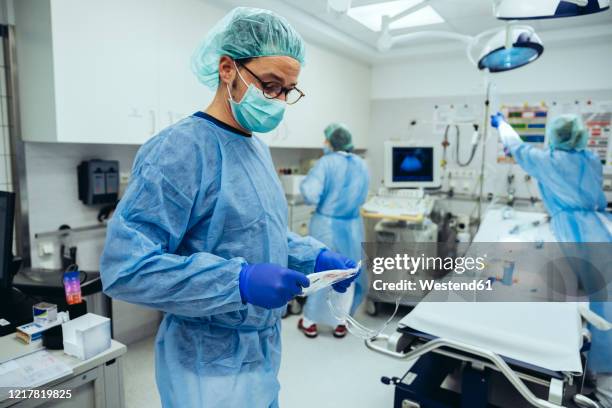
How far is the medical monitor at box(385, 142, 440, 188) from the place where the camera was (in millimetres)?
3449

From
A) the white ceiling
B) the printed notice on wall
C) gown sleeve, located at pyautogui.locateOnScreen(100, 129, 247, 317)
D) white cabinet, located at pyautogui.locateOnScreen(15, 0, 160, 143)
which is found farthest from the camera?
the printed notice on wall

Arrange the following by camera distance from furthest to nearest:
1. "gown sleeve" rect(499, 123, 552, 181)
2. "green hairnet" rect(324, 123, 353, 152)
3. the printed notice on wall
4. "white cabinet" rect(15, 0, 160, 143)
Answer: the printed notice on wall, "green hairnet" rect(324, 123, 353, 152), "gown sleeve" rect(499, 123, 552, 181), "white cabinet" rect(15, 0, 160, 143)

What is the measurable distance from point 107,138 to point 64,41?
1.48ft

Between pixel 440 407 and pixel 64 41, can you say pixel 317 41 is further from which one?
pixel 440 407

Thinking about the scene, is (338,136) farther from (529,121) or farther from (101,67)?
(529,121)

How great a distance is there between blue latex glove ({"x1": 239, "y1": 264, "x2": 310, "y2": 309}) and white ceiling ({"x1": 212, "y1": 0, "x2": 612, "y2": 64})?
2.20m

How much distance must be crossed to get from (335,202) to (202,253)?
6.70ft

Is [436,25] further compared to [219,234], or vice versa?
[436,25]

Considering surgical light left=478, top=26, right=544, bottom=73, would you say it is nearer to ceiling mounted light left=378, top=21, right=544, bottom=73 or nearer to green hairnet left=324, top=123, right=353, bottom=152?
ceiling mounted light left=378, top=21, right=544, bottom=73

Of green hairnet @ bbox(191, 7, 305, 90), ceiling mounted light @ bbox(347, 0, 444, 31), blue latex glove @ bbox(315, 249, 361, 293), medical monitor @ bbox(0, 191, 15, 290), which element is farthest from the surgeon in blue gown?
medical monitor @ bbox(0, 191, 15, 290)

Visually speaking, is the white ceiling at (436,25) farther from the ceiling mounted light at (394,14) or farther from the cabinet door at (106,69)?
the cabinet door at (106,69)

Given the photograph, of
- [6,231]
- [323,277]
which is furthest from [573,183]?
[6,231]

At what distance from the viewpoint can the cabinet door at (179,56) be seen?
7.27 feet

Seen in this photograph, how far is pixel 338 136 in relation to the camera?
2896 mm
